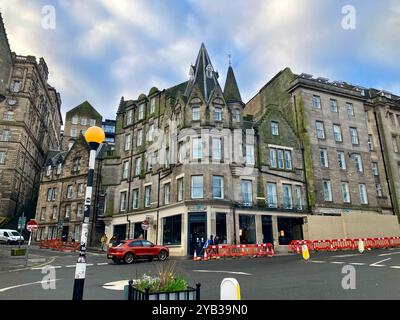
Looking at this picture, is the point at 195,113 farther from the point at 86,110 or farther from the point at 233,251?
the point at 86,110

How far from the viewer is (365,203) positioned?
34.5m

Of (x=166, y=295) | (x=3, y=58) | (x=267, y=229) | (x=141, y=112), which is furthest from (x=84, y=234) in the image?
(x=141, y=112)

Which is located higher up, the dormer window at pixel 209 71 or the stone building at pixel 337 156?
the dormer window at pixel 209 71

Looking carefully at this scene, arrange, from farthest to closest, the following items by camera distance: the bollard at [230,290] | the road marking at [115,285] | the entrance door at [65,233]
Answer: the entrance door at [65,233], the road marking at [115,285], the bollard at [230,290]

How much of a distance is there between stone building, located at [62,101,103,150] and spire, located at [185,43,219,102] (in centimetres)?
4813

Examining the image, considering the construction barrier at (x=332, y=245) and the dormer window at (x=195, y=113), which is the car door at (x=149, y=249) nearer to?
the construction barrier at (x=332, y=245)

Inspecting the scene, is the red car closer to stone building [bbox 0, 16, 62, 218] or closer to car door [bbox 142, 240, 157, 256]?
car door [bbox 142, 240, 157, 256]

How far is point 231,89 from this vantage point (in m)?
32.2

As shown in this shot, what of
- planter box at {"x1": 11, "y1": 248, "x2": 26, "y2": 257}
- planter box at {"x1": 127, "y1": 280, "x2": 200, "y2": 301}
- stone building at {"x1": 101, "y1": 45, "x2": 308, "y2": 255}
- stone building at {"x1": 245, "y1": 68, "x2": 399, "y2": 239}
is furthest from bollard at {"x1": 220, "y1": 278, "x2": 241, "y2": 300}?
stone building at {"x1": 245, "y1": 68, "x2": 399, "y2": 239}

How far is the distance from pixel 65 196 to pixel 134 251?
Answer: 28395 mm

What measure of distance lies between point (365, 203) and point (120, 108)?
1288 inches

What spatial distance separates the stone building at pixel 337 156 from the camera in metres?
31.7

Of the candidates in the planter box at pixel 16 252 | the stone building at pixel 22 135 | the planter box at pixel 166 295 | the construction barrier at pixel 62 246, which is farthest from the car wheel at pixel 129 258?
the stone building at pixel 22 135

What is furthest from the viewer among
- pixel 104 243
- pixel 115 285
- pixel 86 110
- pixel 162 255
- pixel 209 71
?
pixel 86 110
